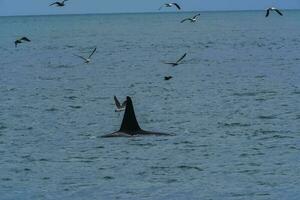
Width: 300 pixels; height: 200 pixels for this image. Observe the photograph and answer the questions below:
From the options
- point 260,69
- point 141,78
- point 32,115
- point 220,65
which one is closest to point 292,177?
point 32,115

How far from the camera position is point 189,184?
24.5 metres

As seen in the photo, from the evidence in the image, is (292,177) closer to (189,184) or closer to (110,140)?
(189,184)

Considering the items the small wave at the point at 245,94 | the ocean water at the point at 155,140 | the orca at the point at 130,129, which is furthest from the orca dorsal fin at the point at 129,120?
the small wave at the point at 245,94

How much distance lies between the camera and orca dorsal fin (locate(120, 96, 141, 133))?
102 feet

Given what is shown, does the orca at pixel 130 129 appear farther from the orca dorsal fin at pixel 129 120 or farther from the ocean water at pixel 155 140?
the ocean water at pixel 155 140

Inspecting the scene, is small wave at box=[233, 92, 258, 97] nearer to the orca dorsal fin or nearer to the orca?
the orca

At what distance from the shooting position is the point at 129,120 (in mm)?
31984

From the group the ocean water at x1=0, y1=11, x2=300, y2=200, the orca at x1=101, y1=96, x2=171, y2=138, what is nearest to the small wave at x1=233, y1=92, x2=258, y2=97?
the ocean water at x1=0, y1=11, x2=300, y2=200

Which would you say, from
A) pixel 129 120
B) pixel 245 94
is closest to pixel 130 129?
pixel 129 120

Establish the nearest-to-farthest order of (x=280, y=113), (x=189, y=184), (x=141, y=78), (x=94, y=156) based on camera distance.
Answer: (x=189, y=184) → (x=94, y=156) → (x=280, y=113) → (x=141, y=78)

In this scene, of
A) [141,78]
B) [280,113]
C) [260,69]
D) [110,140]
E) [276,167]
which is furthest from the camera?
[260,69]

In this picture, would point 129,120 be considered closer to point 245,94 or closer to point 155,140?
point 155,140

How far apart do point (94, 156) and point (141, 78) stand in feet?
128

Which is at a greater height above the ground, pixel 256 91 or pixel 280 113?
pixel 256 91
